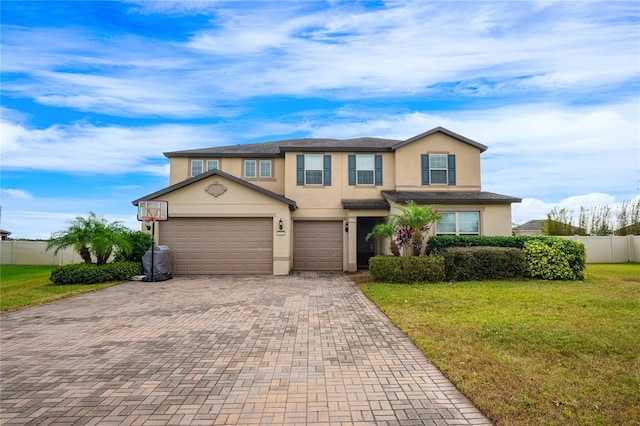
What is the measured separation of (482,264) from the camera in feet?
41.7

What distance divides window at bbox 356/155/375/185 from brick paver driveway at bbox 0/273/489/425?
32.5 ft

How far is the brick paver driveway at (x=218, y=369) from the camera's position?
3432mm

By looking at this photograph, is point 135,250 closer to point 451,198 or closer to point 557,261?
point 451,198

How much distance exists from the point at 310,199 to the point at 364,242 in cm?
389

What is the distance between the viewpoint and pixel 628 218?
971 inches

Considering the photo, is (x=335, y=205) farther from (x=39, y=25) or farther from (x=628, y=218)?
(x=628, y=218)

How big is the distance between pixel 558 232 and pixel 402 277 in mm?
18496

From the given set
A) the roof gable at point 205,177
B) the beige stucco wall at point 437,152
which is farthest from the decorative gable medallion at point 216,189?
the beige stucco wall at point 437,152

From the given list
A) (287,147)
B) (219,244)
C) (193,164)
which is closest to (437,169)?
(287,147)

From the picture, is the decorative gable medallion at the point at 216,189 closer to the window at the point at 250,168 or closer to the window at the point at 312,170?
the window at the point at 250,168

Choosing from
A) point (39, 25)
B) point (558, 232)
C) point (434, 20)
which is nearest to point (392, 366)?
point (434, 20)

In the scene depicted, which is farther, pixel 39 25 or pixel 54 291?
pixel 54 291

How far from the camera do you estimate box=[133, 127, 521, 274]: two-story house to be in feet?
50.6

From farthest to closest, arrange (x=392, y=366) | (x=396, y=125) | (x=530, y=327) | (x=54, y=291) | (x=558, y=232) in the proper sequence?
(x=558, y=232) → (x=396, y=125) → (x=54, y=291) → (x=530, y=327) → (x=392, y=366)
